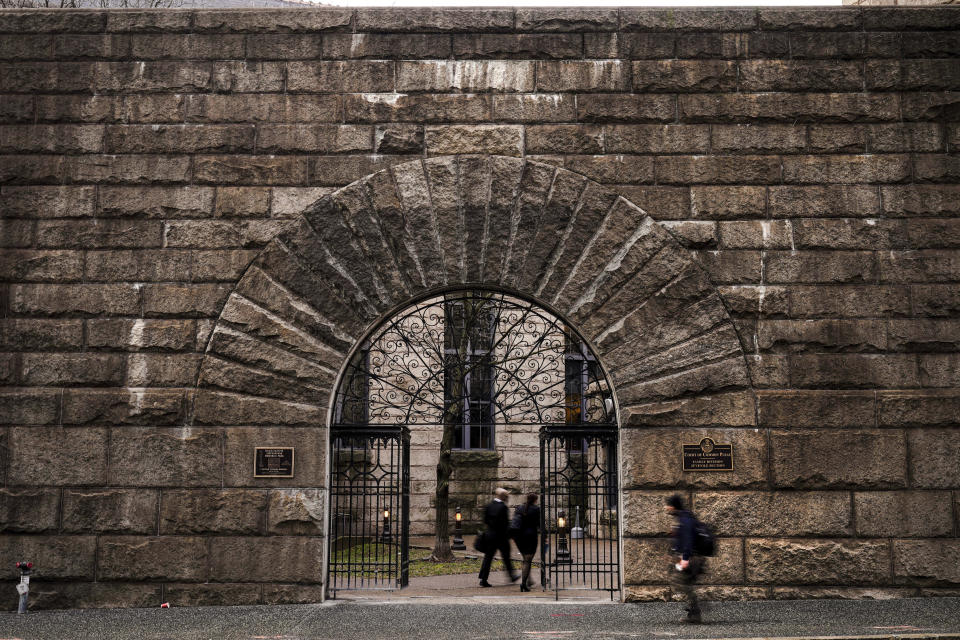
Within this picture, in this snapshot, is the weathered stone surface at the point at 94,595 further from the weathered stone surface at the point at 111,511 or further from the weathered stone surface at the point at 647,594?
the weathered stone surface at the point at 647,594

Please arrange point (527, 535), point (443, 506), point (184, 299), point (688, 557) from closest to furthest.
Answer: point (688, 557), point (184, 299), point (527, 535), point (443, 506)

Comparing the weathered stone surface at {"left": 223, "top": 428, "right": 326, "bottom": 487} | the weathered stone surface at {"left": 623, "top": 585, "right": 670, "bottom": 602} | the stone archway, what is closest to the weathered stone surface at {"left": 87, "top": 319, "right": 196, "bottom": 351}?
the stone archway

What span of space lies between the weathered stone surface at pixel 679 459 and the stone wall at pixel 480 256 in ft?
0.10

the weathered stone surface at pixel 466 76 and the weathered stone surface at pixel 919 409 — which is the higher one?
the weathered stone surface at pixel 466 76

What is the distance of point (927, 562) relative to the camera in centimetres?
839

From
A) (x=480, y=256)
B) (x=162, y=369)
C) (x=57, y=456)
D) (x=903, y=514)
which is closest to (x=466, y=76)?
(x=480, y=256)

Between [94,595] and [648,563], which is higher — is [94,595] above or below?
below

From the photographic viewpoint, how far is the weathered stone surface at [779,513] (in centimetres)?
848

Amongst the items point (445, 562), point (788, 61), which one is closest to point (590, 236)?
point (788, 61)

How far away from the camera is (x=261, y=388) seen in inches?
344

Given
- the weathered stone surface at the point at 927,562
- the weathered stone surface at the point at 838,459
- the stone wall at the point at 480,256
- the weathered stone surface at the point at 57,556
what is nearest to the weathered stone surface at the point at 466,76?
the stone wall at the point at 480,256

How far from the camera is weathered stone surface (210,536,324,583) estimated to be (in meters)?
8.45

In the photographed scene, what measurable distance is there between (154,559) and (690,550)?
5136mm

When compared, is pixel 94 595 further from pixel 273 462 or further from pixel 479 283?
pixel 479 283
